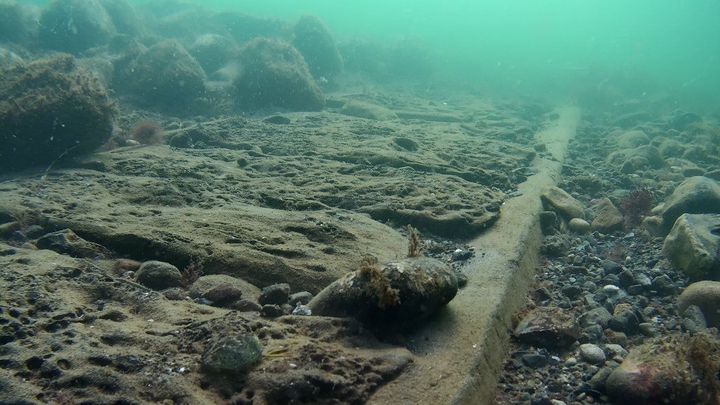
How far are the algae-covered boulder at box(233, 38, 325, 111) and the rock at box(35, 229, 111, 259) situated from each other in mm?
12987

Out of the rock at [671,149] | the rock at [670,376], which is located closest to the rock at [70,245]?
the rock at [670,376]

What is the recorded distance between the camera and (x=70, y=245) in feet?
16.7

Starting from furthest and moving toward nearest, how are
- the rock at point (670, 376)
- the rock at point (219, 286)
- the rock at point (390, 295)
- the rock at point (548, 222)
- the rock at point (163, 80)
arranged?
1. the rock at point (163, 80)
2. the rock at point (548, 222)
3. the rock at point (219, 286)
4. the rock at point (390, 295)
5. the rock at point (670, 376)

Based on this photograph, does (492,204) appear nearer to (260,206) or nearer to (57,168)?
(260,206)

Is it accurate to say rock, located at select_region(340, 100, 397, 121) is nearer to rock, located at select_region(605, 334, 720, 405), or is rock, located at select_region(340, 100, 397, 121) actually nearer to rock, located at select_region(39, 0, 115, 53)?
rock, located at select_region(39, 0, 115, 53)

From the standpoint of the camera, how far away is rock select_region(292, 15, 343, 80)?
26297 mm

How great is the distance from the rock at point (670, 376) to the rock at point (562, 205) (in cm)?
503

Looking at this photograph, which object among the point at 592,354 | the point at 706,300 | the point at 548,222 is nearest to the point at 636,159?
the point at 548,222

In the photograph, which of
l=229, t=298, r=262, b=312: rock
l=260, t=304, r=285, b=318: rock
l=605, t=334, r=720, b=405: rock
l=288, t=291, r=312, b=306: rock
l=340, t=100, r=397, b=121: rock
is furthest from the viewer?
l=340, t=100, r=397, b=121: rock

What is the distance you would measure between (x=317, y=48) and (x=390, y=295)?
25103mm

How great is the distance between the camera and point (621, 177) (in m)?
12.5

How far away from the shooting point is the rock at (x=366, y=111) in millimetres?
17922

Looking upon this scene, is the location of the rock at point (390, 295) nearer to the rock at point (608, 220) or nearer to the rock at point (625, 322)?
the rock at point (625, 322)

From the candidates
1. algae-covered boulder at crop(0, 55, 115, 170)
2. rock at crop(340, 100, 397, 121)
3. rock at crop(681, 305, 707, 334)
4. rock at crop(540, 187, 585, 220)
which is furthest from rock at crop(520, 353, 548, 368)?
rock at crop(340, 100, 397, 121)
